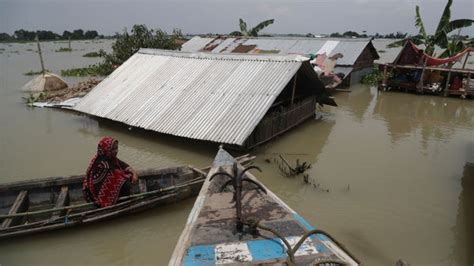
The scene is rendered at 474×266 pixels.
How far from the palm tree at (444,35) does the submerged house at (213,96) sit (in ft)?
34.8

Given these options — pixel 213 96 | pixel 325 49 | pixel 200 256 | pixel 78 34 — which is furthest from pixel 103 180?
pixel 78 34

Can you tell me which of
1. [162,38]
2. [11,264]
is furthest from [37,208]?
[162,38]

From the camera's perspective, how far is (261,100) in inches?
362

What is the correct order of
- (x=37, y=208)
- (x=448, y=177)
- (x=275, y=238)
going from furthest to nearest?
(x=448, y=177), (x=37, y=208), (x=275, y=238)

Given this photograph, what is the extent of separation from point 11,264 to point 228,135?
501 cm

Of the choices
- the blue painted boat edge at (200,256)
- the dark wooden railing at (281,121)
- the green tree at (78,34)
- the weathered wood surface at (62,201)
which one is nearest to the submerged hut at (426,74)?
the dark wooden railing at (281,121)

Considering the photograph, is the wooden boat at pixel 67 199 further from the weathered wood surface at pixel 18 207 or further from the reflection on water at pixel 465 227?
the reflection on water at pixel 465 227

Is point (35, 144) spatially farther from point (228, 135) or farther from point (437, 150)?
point (437, 150)

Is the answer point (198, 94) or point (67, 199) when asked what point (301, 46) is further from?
point (67, 199)

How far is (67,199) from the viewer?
6.62 metres

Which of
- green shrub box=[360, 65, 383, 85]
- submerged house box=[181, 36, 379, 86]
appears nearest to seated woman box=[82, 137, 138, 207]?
submerged house box=[181, 36, 379, 86]

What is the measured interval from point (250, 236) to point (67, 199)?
4.47m

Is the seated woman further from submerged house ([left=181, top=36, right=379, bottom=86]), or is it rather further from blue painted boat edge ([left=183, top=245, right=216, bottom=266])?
submerged house ([left=181, top=36, right=379, bottom=86])

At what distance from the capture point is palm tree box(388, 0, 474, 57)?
716 inches
